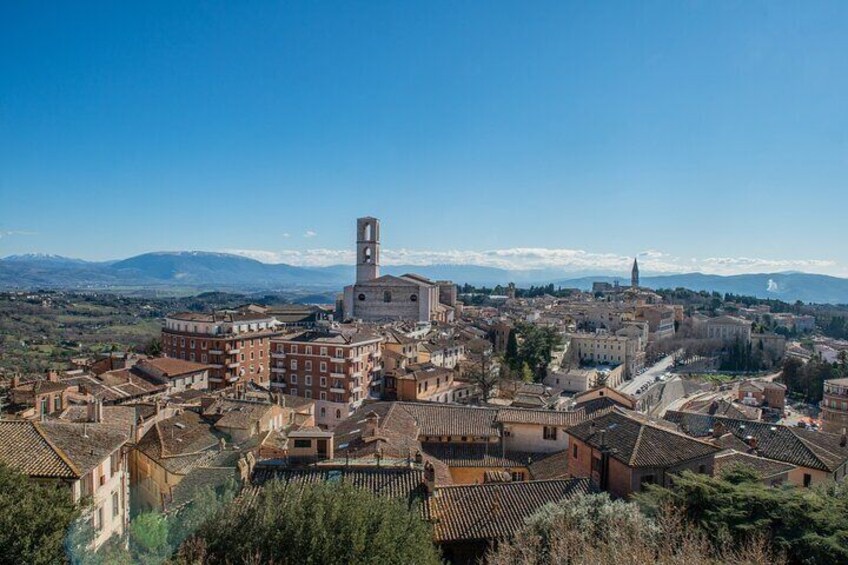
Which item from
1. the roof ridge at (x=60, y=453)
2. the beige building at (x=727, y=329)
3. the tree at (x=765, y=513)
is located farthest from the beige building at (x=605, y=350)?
the roof ridge at (x=60, y=453)

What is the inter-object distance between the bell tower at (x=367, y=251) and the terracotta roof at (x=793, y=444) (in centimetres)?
6212

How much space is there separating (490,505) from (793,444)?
1466 cm

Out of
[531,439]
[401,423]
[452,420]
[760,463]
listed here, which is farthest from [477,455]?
[760,463]

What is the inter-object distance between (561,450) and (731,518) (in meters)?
12.2

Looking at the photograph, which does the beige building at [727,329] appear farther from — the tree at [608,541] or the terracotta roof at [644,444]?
the tree at [608,541]

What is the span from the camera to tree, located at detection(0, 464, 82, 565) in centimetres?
989

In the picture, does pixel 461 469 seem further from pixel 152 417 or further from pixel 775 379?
pixel 775 379

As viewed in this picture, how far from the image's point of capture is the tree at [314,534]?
9.95 m

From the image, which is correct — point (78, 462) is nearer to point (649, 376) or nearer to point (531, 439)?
point (531, 439)

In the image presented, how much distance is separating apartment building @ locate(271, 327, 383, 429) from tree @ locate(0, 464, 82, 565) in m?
28.4

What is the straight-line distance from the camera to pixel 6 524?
995 cm

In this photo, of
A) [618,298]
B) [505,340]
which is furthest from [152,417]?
[618,298]

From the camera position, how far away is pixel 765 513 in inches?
490

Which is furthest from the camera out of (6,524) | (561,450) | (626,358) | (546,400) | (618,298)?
(618,298)
